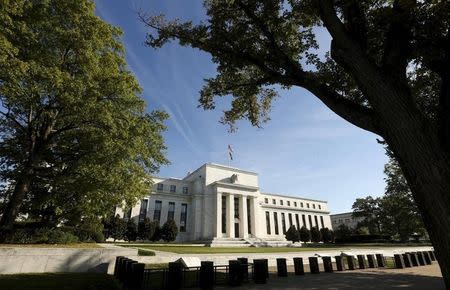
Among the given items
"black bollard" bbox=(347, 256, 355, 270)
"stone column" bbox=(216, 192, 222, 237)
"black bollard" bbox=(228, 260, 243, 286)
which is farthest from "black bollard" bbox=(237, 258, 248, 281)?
"stone column" bbox=(216, 192, 222, 237)

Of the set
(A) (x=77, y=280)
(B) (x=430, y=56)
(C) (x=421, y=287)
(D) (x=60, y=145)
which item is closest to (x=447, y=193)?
(B) (x=430, y=56)

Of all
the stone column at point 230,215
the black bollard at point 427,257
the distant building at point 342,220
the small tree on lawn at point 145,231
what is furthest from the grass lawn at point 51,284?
the distant building at point 342,220

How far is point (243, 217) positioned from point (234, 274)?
51.8 meters

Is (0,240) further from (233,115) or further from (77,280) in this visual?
(233,115)

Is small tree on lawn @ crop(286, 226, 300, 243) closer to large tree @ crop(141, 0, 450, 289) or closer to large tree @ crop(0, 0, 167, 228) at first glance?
large tree @ crop(0, 0, 167, 228)

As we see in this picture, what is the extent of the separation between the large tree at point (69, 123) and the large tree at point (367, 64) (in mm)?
6588

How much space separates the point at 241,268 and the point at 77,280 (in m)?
6.39

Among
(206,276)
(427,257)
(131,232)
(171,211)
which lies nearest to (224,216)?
(171,211)

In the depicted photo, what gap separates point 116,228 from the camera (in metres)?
45.0

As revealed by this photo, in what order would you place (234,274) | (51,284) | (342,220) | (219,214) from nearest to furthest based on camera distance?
(51,284), (234,274), (219,214), (342,220)

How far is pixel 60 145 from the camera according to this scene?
701 inches

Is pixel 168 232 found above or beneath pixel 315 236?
beneath

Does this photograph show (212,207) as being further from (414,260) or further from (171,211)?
(414,260)

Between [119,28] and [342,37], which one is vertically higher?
[119,28]
